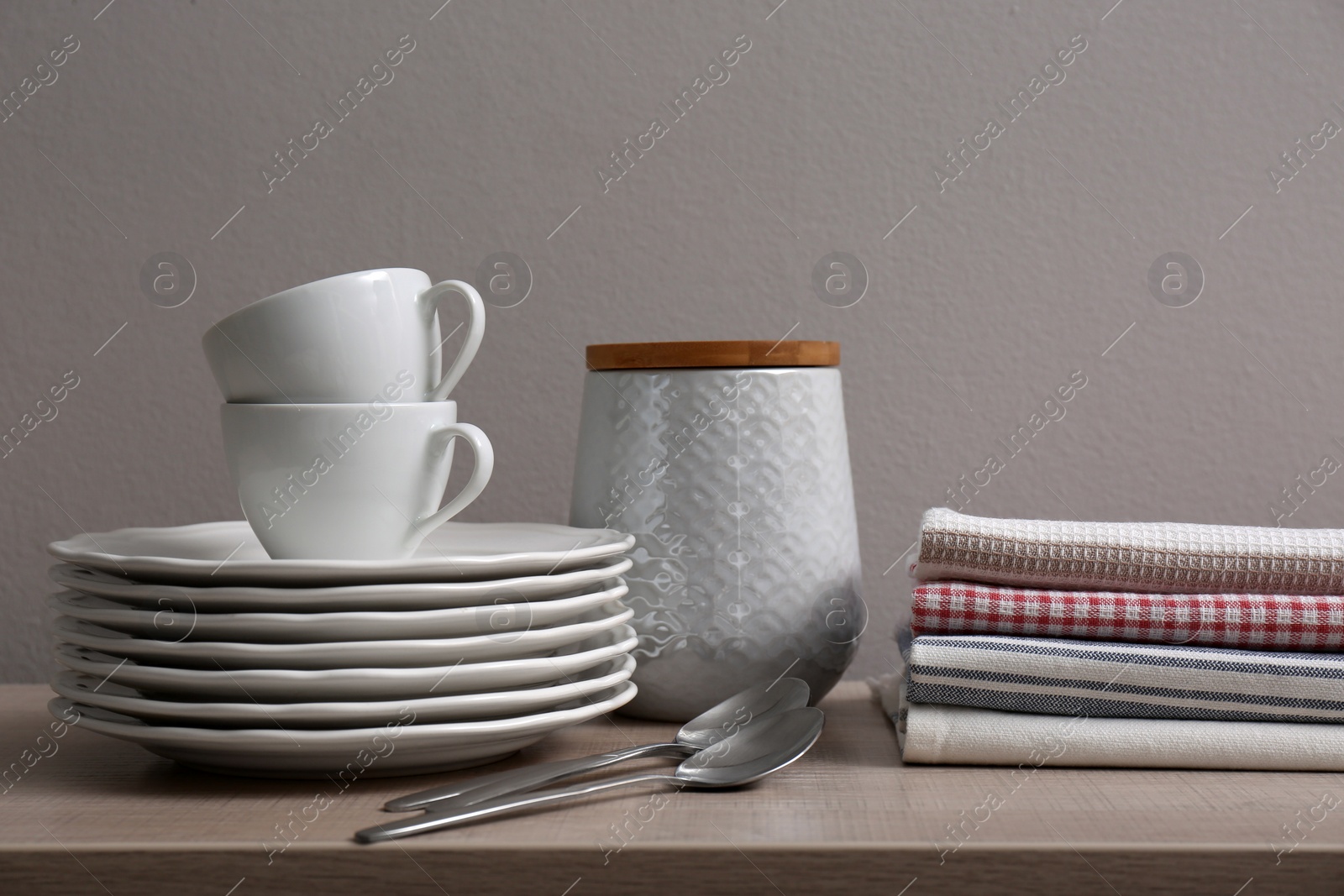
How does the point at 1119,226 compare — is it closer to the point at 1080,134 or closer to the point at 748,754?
the point at 1080,134

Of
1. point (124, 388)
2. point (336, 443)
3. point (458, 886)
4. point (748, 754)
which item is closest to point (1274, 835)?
point (748, 754)

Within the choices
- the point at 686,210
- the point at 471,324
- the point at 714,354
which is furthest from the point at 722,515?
the point at 686,210

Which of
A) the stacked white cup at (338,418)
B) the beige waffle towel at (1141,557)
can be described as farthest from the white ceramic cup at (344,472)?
the beige waffle towel at (1141,557)

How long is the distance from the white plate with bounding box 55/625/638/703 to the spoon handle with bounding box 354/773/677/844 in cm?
6

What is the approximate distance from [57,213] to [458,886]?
33.2 inches

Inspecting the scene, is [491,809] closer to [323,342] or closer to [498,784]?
[498,784]

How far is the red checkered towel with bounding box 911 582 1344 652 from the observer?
25.0 inches

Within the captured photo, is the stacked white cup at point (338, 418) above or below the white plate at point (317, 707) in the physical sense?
above

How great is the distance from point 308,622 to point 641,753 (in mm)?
211

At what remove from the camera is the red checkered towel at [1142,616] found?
64 cm

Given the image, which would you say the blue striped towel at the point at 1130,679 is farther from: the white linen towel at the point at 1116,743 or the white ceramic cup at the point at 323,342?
the white ceramic cup at the point at 323,342

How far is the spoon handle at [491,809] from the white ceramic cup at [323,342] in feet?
0.85

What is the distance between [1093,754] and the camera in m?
0.63

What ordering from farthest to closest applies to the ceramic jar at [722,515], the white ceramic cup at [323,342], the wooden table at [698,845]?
the ceramic jar at [722,515] < the white ceramic cup at [323,342] < the wooden table at [698,845]
